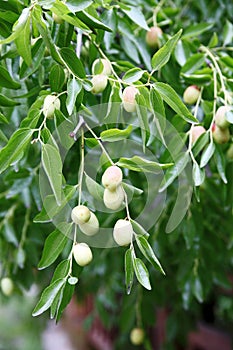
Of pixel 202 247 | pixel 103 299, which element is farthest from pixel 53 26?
pixel 103 299

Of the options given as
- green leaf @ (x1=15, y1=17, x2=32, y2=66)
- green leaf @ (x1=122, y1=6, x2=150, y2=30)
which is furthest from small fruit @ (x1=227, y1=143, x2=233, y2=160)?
green leaf @ (x1=15, y1=17, x2=32, y2=66)

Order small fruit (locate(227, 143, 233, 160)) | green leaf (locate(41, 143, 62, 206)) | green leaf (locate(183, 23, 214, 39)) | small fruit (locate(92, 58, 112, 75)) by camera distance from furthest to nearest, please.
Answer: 1. green leaf (locate(183, 23, 214, 39))
2. small fruit (locate(227, 143, 233, 160))
3. small fruit (locate(92, 58, 112, 75))
4. green leaf (locate(41, 143, 62, 206))

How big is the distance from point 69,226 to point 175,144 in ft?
0.59

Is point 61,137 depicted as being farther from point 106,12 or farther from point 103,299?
point 103,299

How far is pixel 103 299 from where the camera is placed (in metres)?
1.37

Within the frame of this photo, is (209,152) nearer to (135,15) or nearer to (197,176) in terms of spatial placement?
(197,176)

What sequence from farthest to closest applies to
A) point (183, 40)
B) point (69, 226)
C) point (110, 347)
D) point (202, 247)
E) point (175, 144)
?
point (110, 347), point (202, 247), point (183, 40), point (175, 144), point (69, 226)

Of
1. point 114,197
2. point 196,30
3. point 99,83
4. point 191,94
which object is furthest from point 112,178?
point 196,30

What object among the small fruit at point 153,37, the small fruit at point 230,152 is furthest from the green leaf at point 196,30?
the small fruit at point 230,152

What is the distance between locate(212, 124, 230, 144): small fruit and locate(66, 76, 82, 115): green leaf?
0.54 feet

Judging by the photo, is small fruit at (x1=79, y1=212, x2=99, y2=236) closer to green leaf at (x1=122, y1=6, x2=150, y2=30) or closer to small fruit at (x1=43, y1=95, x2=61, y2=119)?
small fruit at (x1=43, y1=95, x2=61, y2=119)

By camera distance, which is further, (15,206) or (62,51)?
(15,206)

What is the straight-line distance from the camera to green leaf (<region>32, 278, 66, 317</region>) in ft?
1.42

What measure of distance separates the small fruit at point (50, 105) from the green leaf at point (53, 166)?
5 cm
